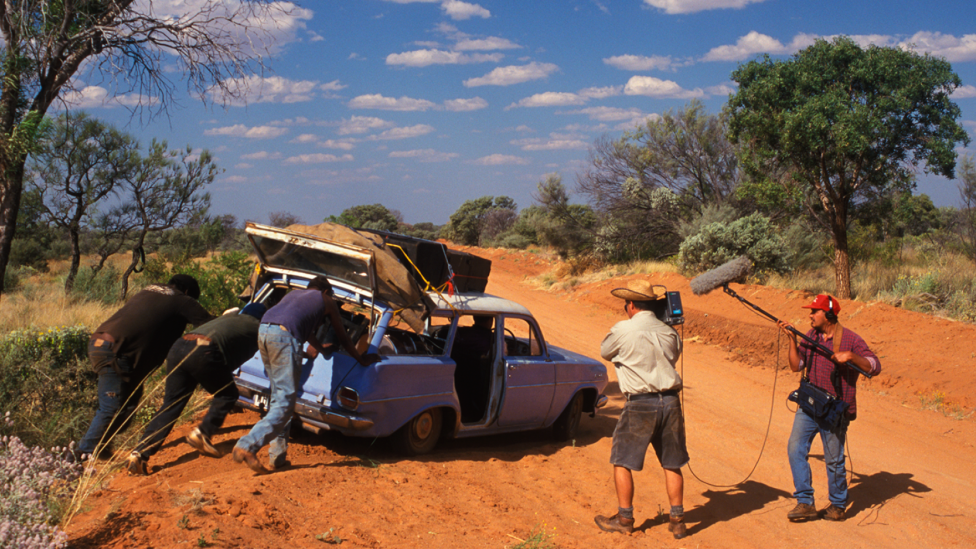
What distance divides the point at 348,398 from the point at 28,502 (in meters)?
2.44

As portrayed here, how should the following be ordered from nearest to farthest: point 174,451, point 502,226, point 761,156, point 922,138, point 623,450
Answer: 1. point 623,450
2. point 174,451
3. point 922,138
4. point 761,156
5. point 502,226

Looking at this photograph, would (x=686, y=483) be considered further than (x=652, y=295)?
Yes

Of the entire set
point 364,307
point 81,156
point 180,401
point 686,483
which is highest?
point 81,156

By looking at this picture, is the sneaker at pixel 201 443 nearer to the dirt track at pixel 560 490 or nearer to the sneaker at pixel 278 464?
the dirt track at pixel 560 490

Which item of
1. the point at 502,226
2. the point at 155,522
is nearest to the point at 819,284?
the point at 155,522

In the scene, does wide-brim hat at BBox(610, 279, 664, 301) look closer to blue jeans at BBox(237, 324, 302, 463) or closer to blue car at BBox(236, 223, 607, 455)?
blue car at BBox(236, 223, 607, 455)

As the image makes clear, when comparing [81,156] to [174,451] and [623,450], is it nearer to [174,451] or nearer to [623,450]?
[174,451]

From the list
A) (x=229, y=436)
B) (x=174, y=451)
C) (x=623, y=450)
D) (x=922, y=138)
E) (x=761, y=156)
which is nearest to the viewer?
(x=623, y=450)

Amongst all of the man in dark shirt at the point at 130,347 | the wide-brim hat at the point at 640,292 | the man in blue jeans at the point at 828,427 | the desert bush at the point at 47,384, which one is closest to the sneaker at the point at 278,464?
the man in dark shirt at the point at 130,347

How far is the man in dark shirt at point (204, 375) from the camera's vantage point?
558 cm

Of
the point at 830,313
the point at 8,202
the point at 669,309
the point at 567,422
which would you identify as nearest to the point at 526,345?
the point at 567,422

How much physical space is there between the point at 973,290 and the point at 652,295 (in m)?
15.0

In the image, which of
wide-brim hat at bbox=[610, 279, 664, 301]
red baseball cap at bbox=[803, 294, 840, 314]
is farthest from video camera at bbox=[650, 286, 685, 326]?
red baseball cap at bbox=[803, 294, 840, 314]

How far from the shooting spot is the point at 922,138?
16.1 meters
